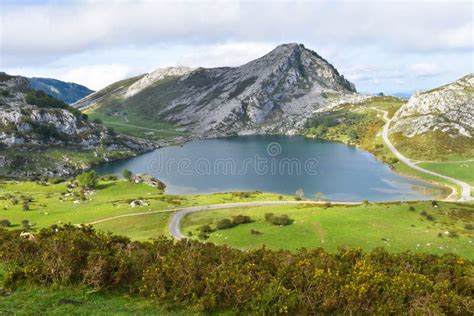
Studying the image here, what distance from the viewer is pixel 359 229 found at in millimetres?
67250

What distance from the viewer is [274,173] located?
173 m

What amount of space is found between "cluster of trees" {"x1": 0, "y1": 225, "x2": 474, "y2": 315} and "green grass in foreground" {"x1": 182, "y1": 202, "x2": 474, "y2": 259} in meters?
32.3

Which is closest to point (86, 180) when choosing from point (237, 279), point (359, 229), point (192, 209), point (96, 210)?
point (96, 210)

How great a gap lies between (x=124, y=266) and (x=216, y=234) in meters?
43.5

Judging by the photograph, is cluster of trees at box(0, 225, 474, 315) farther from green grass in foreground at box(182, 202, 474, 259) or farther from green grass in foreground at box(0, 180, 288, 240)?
green grass in foreground at box(0, 180, 288, 240)

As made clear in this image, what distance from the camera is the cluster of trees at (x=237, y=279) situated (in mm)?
22734

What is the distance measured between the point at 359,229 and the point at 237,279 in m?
48.9

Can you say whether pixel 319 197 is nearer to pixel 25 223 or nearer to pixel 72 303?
pixel 25 223

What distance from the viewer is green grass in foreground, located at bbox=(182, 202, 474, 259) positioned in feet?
201

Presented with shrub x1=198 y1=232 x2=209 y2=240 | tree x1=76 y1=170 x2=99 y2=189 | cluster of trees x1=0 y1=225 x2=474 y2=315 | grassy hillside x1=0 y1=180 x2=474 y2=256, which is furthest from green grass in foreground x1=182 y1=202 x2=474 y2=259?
tree x1=76 y1=170 x2=99 y2=189

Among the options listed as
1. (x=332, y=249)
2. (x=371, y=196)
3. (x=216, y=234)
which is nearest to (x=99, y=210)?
(x=216, y=234)

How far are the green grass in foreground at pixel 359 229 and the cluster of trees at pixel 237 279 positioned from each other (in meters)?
32.3

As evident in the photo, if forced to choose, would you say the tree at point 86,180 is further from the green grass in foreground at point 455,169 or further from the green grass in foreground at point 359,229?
the green grass in foreground at point 455,169

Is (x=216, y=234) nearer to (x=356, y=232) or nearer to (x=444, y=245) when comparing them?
(x=356, y=232)
